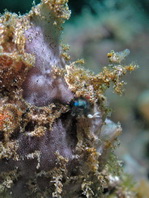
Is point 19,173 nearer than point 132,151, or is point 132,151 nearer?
point 19,173

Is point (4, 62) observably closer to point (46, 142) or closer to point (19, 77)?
point (19, 77)

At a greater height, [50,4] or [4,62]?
[50,4]

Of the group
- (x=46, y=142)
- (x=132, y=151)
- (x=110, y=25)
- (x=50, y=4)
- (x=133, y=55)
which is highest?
(x=110, y=25)

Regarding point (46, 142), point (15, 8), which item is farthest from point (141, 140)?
point (46, 142)

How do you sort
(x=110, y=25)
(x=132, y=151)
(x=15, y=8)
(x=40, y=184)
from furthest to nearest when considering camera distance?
(x=110, y=25)
(x=132, y=151)
(x=15, y=8)
(x=40, y=184)

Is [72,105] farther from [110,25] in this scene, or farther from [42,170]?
[110,25]

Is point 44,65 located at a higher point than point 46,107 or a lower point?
higher

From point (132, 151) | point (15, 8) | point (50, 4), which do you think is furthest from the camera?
point (132, 151)
